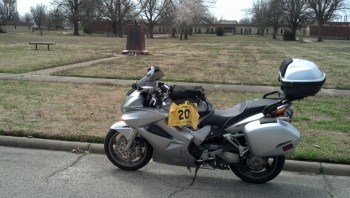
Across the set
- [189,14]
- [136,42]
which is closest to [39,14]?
[189,14]

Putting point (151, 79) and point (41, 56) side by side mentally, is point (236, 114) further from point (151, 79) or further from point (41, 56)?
point (41, 56)

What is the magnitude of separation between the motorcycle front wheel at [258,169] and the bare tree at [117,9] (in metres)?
80.6

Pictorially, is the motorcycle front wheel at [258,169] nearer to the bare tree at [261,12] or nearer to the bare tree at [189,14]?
the bare tree at [189,14]

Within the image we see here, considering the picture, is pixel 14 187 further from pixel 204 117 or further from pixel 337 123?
pixel 337 123

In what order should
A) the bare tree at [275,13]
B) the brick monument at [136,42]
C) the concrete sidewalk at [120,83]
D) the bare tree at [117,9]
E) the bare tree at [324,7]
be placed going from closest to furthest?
1. the concrete sidewalk at [120,83]
2. the brick monument at [136,42]
3. the bare tree at [324,7]
4. the bare tree at [275,13]
5. the bare tree at [117,9]

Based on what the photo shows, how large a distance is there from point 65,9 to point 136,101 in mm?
90206

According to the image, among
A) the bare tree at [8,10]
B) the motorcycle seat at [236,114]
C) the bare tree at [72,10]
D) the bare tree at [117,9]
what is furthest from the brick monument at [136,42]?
the bare tree at [8,10]

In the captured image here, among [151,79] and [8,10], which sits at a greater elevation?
[8,10]

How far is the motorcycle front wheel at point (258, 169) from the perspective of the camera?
484 cm

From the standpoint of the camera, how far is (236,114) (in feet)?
15.6

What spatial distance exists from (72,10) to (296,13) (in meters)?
47.3

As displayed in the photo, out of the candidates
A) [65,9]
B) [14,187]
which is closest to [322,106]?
[14,187]

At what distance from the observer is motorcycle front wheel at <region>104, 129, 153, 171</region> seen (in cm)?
513

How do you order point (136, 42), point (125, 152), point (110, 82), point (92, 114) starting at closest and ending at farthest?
point (125, 152), point (92, 114), point (110, 82), point (136, 42)
